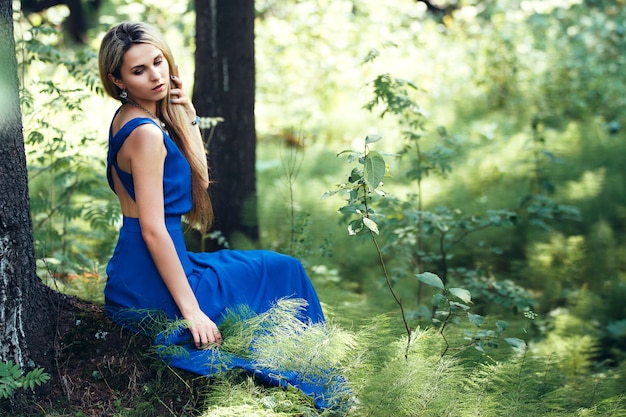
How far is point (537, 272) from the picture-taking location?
4.96 m

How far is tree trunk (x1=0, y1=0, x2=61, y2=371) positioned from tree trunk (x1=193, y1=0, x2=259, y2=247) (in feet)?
6.25

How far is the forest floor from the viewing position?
229cm

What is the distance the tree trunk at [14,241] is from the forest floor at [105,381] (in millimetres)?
109

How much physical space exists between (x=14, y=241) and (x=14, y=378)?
436 millimetres

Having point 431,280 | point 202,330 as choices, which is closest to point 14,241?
point 202,330

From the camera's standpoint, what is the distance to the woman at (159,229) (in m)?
2.44

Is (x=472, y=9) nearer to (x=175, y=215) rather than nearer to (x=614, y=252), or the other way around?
(x=614, y=252)

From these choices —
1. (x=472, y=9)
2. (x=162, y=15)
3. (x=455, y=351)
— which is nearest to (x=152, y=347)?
(x=455, y=351)

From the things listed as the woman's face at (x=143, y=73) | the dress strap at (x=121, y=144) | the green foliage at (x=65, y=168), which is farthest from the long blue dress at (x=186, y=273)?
the green foliage at (x=65, y=168)

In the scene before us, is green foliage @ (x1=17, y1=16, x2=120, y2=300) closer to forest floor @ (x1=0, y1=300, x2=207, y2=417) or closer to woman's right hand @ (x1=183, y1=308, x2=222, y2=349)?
forest floor @ (x1=0, y1=300, x2=207, y2=417)

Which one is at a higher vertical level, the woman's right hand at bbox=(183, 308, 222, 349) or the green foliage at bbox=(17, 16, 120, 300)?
the green foliage at bbox=(17, 16, 120, 300)

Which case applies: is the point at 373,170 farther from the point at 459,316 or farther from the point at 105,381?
the point at 105,381

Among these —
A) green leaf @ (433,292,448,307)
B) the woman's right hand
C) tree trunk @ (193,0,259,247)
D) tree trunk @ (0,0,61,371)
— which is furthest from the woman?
tree trunk @ (193,0,259,247)

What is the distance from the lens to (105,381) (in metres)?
2.43
